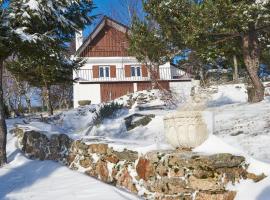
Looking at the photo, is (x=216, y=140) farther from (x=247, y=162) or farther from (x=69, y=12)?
(x=69, y=12)

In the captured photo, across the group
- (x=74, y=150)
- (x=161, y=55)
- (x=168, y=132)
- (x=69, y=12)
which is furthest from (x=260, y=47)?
(x=168, y=132)

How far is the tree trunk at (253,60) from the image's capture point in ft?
47.2

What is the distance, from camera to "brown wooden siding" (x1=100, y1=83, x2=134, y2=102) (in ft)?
101

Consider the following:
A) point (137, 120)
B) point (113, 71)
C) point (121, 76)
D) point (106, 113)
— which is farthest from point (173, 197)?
point (113, 71)

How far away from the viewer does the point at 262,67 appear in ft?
104

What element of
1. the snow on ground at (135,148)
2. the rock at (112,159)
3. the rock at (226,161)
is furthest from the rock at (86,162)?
the rock at (226,161)

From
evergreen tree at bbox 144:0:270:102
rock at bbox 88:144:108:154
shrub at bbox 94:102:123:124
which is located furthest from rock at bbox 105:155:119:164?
shrub at bbox 94:102:123:124

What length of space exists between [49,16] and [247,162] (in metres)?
6.65

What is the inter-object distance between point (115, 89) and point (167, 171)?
84.5ft

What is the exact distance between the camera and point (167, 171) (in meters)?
5.62

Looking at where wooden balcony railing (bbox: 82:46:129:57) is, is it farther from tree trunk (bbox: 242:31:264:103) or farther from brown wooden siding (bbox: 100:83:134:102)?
tree trunk (bbox: 242:31:264:103)

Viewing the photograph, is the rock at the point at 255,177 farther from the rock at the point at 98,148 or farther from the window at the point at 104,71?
the window at the point at 104,71

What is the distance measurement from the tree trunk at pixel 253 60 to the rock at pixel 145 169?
890 centimetres

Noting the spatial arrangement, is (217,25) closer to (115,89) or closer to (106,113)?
(106,113)
